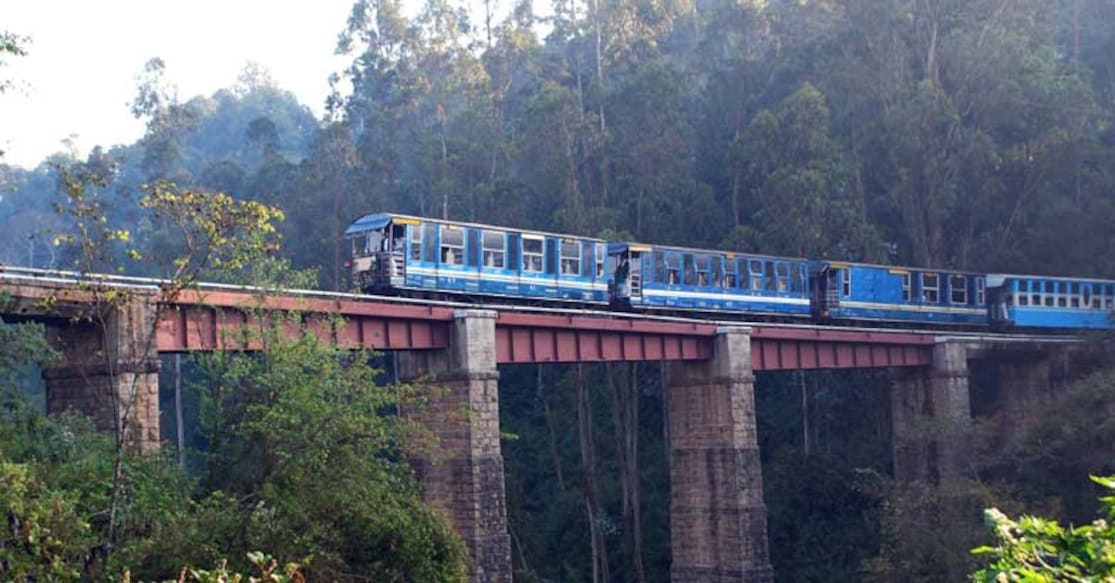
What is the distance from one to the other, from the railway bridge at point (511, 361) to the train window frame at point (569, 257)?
116 inches

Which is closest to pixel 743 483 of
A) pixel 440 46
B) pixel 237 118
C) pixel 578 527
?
pixel 578 527

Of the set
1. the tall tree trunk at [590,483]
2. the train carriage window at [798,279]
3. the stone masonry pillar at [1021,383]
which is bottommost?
the tall tree trunk at [590,483]

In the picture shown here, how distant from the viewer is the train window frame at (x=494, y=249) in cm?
3712

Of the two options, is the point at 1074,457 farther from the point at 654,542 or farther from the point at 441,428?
the point at 441,428

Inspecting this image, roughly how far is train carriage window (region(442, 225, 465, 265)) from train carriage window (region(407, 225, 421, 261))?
0.75 m

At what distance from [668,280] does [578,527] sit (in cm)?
1544

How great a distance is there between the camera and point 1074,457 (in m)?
41.0

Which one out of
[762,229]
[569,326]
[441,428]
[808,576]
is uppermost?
[762,229]

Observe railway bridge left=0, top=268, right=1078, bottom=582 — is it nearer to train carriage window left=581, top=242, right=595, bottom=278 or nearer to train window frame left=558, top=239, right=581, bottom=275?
train window frame left=558, top=239, right=581, bottom=275

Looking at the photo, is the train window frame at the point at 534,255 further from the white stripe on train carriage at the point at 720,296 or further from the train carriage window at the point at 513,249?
the white stripe on train carriage at the point at 720,296

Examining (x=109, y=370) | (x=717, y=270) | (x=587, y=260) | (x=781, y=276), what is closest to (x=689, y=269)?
(x=717, y=270)

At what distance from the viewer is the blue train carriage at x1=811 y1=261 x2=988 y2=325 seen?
47594 mm

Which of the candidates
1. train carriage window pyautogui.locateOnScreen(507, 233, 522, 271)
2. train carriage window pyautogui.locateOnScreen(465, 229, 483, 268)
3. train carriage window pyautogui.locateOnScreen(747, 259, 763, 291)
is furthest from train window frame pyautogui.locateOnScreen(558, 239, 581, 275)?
train carriage window pyautogui.locateOnScreen(747, 259, 763, 291)

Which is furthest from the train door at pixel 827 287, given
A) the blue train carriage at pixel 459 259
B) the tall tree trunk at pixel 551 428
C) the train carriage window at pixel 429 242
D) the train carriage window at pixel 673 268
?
the train carriage window at pixel 429 242
